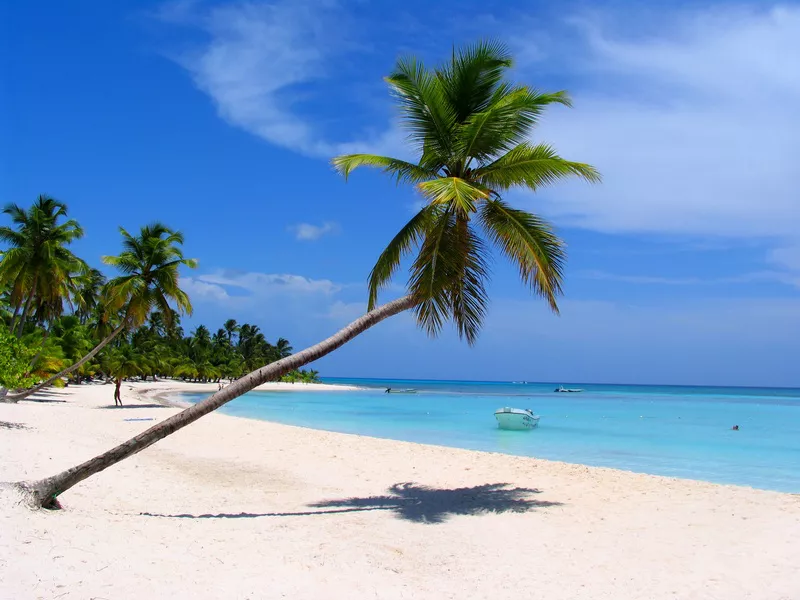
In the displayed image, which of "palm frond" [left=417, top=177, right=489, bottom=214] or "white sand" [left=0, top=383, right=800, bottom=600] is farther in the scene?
"palm frond" [left=417, top=177, right=489, bottom=214]

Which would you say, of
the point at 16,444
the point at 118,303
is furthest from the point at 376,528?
the point at 118,303

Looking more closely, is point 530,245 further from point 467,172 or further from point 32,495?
point 32,495

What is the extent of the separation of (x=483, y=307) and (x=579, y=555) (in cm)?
378

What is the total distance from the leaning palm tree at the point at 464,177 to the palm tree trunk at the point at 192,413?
0.03 metres

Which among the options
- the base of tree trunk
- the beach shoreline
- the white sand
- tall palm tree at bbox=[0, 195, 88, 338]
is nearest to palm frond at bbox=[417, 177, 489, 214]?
the white sand

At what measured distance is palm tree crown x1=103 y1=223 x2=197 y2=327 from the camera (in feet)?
66.6

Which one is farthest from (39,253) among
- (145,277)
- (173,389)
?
(173,389)

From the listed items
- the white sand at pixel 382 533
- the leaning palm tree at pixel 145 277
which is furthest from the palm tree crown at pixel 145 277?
the white sand at pixel 382 533

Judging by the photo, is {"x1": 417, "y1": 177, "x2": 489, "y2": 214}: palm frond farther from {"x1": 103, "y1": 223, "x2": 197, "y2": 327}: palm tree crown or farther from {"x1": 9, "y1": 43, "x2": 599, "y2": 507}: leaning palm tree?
{"x1": 103, "y1": 223, "x2": 197, "y2": 327}: palm tree crown

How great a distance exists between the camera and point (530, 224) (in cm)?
833

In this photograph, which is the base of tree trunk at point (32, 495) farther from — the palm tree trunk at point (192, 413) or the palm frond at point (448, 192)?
the palm frond at point (448, 192)

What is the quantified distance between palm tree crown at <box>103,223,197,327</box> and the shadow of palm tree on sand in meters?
13.5

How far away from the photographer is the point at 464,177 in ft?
28.6

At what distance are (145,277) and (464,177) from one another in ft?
50.9
